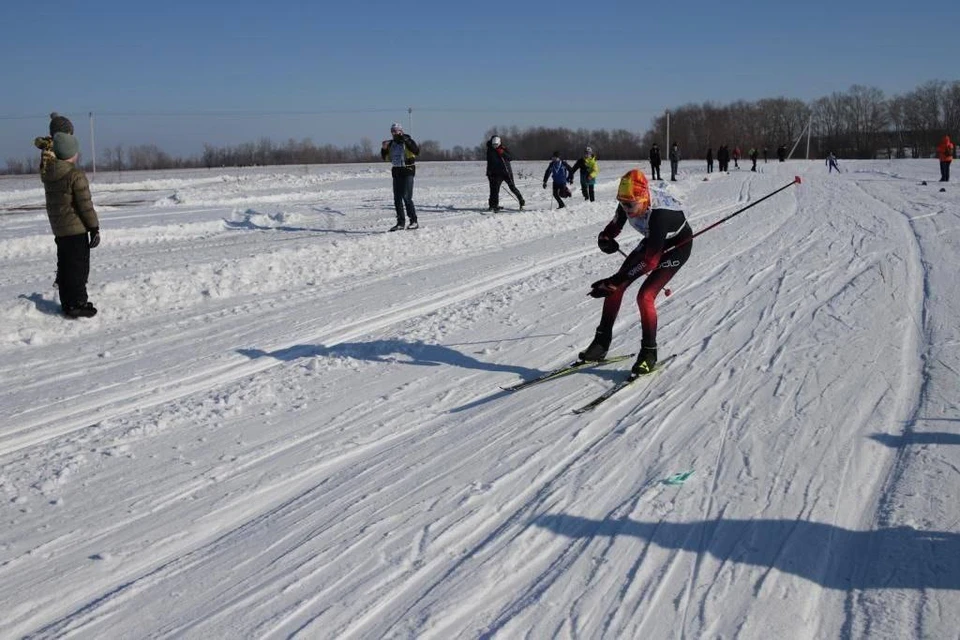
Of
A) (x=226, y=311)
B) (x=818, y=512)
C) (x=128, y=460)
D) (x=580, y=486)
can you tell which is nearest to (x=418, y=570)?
(x=580, y=486)

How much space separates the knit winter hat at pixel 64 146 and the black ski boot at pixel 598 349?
646cm

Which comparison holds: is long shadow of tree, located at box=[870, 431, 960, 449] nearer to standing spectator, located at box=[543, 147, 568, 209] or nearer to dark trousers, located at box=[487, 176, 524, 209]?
dark trousers, located at box=[487, 176, 524, 209]

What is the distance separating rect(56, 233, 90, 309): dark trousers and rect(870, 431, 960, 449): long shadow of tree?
8.33 metres

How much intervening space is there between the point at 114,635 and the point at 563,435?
3005 millimetres

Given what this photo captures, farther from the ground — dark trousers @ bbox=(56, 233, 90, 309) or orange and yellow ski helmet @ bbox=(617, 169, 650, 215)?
orange and yellow ski helmet @ bbox=(617, 169, 650, 215)

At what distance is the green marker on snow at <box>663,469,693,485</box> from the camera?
4.68m

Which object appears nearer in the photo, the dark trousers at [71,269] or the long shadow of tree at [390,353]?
the long shadow of tree at [390,353]

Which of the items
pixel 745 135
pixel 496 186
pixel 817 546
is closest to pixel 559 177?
pixel 496 186

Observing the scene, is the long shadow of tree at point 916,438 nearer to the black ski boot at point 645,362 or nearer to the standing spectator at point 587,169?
the black ski boot at point 645,362

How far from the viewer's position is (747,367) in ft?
22.4

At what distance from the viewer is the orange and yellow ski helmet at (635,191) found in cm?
654

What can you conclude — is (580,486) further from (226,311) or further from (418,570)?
(226,311)

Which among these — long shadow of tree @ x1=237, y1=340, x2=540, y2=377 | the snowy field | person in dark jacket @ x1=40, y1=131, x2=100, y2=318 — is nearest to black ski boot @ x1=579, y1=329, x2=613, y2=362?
the snowy field

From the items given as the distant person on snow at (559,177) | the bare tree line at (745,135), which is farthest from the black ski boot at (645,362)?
the bare tree line at (745,135)
